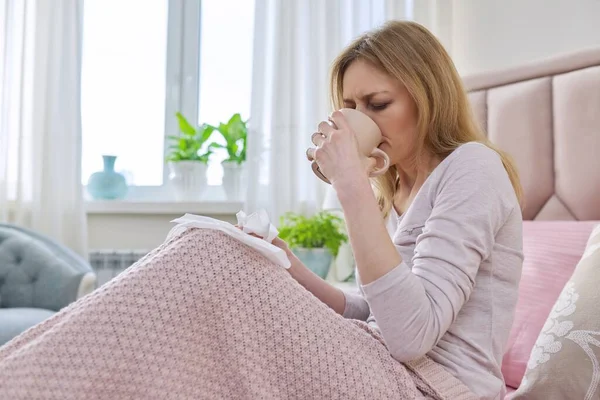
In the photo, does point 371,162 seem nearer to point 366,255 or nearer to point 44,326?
point 366,255

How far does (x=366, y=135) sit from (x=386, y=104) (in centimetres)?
9

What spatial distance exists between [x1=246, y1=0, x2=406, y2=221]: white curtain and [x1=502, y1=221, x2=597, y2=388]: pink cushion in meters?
1.35

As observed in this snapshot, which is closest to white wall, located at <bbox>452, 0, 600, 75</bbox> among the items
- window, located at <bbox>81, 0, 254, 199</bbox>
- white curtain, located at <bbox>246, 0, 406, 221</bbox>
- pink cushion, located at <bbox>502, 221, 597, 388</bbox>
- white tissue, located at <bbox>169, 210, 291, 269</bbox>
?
white curtain, located at <bbox>246, 0, 406, 221</bbox>

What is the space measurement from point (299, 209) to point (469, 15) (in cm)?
104

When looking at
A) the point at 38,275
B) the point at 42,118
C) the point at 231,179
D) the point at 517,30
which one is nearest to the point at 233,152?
the point at 231,179

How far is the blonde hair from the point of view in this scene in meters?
1.18

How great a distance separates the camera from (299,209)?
3010 mm

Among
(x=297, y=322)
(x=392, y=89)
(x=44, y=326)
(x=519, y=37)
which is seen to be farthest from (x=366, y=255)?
(x=519, y=37)

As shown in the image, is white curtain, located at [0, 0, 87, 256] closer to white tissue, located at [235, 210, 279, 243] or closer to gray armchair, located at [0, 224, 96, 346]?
gray armchair, located at [0, 224, 96, 346]

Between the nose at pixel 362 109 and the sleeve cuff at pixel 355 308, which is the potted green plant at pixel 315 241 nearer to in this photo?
the sleeve cuff at pixel 355 308

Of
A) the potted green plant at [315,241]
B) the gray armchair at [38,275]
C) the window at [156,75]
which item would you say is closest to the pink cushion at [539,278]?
the potted green plant at [315,241]

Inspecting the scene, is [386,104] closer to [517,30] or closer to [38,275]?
[517,30]

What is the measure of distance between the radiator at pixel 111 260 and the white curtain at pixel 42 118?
0.11m

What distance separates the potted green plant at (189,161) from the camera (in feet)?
10.7
